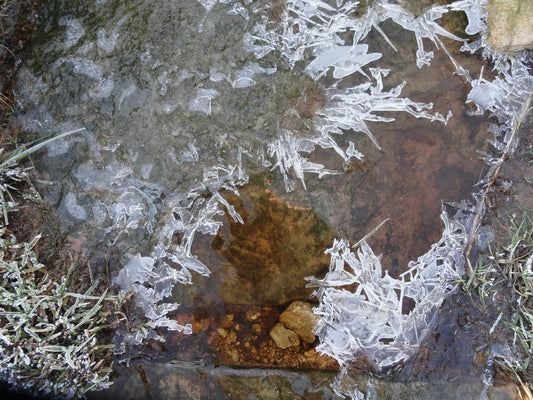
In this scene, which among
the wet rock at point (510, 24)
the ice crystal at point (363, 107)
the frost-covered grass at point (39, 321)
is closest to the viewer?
the frost-covered grass at point (39, 321)

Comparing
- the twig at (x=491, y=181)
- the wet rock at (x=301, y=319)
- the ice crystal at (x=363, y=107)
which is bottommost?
the wet rock at (x=301, y=319)

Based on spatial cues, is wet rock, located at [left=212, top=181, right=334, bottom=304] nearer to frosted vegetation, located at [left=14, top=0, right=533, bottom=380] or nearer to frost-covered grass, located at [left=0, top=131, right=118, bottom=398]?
frosted vegetation, located at [left=14, top=0, right=533, bottom=380]

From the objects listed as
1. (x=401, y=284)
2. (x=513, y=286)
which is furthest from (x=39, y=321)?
(x=513, y=286)

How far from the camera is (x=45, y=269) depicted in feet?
6.69

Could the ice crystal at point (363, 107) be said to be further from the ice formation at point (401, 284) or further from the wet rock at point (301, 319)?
the wet rock at point (301, 319)

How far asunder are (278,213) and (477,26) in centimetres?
146

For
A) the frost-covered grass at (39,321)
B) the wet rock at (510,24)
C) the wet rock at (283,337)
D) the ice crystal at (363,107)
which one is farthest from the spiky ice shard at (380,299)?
the frost-covered grass at (39,321)

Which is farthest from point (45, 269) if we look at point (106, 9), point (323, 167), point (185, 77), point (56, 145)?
point (323, 167)

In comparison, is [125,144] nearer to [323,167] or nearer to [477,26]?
[323,167]

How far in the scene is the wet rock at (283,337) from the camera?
2.23 meters

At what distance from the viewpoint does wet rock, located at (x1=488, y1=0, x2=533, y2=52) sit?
2066mm

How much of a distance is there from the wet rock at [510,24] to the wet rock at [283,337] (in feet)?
6.28

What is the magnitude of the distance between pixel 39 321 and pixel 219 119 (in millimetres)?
1358

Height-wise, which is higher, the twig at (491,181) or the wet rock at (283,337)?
the twig at (491,181)
